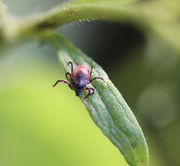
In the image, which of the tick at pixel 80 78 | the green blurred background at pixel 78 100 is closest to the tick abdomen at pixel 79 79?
the tick at pixel 80 78

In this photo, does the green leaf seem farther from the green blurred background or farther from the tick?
the green blurred background

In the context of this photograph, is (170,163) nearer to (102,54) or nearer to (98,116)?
(102,54)

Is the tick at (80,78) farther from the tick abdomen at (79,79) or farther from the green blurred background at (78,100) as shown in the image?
the green blurred background at (78,100)

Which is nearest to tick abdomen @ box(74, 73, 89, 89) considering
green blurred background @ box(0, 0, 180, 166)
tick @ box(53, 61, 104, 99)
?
tick @ box(53, 61, 104, 99)

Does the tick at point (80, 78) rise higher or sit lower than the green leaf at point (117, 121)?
higher

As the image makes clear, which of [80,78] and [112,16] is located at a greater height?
[112,16]

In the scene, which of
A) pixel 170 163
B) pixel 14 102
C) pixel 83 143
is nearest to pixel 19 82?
pixel 14 102

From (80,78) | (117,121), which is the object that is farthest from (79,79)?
(117,121)

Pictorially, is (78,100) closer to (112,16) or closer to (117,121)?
(112,16)
